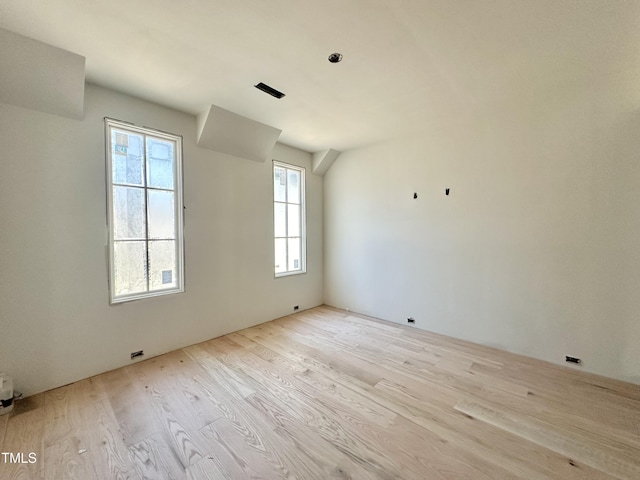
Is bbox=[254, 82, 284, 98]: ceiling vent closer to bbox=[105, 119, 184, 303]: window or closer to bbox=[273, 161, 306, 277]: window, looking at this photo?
bbox=[105, 119, 184, 303]: window

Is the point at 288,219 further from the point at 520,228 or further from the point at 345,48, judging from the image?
the point at 520,228

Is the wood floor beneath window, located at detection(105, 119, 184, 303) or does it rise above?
beneath

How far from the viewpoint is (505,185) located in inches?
108

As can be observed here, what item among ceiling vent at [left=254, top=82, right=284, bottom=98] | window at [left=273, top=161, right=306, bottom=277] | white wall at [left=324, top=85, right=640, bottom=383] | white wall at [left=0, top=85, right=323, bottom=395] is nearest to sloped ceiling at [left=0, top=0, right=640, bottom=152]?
ceiling vent at [left=254, top=82, right=284, bottom=98]

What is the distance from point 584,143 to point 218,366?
13.9 feet

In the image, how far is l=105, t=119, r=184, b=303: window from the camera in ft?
7.88

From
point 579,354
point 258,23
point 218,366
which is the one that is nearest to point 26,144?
point 258,23

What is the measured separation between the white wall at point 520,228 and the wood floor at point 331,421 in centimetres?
49

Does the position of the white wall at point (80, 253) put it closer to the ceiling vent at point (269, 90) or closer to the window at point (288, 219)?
the window at point (288, 219)

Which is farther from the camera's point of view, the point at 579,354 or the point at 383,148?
the point at 383,148

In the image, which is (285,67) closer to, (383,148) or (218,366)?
(383,148)

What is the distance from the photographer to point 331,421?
173cm

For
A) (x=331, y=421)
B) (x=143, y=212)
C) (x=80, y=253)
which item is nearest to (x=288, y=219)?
(x=143, y=212)

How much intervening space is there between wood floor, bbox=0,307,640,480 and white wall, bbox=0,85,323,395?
283 mm
